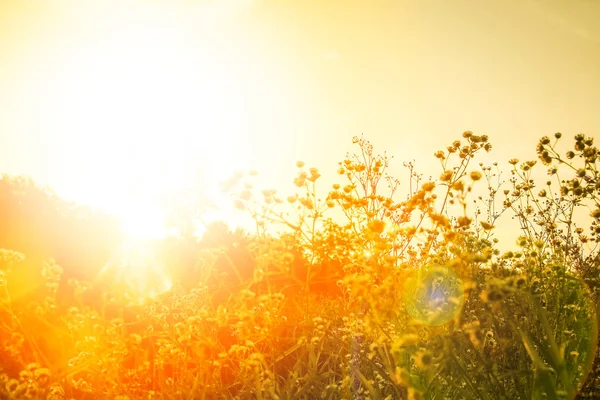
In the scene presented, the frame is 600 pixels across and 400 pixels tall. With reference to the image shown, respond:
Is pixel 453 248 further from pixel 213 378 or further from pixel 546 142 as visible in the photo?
pixel 213 378

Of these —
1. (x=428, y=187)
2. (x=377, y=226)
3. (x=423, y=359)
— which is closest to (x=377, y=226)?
(x=377, y=226)

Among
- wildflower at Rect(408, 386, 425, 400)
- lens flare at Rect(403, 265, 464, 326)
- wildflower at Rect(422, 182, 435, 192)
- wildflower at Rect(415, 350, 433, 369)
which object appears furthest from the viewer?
wildflower at Rect(422, 182, 435, 192)

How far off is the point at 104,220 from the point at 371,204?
2585 cm

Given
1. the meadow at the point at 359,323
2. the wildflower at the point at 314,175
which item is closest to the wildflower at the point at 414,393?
the meadow at the point at 359,323

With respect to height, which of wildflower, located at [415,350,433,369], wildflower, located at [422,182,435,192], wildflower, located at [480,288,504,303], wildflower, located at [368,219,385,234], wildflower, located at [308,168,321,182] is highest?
wildflower, located at [308,168,321,182]

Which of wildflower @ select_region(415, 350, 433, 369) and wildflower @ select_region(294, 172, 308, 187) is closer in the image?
wildflower @ select_region(415, 350, 433, 369)

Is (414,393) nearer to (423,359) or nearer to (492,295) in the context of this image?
(423,359)

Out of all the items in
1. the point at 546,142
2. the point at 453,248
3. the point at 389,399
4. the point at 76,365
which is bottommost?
the point at 76,365

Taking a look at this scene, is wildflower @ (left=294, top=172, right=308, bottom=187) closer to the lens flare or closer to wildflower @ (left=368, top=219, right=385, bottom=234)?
wildflower @ (left=368, top=219, right=385, bottom=234)

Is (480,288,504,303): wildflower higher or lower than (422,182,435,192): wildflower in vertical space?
lower

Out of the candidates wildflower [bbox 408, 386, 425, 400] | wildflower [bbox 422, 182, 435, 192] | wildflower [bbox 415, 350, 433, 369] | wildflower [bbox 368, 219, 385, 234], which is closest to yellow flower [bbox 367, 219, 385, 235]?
wildflower [bbox 368, 219, 385, 234]

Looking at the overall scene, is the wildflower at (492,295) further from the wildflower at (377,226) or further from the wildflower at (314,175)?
the wildflower at (314,175)

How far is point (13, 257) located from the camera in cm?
625

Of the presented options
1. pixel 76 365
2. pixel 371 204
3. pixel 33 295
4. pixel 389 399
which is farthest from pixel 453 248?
pixel 33 295
